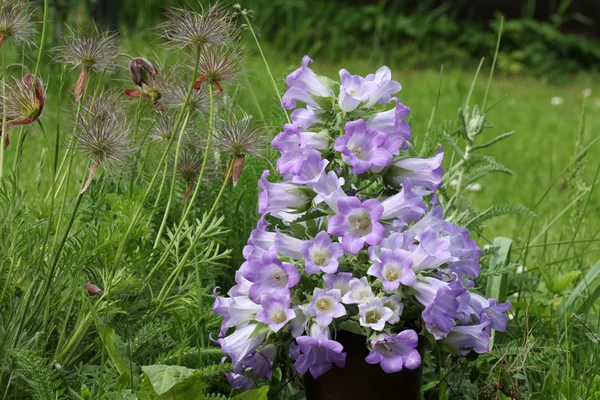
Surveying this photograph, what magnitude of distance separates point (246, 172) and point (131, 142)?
661mm

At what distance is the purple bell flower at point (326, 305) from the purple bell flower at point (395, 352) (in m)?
0.09

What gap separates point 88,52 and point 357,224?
2.39 feet

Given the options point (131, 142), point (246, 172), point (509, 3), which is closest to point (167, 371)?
point (131, 142)

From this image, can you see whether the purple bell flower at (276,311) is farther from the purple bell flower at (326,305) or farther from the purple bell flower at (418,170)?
the purple bell flower at (418,170)

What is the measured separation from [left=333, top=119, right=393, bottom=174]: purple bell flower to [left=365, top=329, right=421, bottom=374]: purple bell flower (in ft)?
1.00

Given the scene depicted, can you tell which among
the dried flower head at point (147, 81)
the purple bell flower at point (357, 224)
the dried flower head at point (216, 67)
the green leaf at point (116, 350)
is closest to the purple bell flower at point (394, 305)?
the purple bell flower at point (357, 224)

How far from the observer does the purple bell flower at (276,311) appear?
4.73 feet

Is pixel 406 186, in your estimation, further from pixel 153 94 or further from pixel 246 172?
pixel 246 172

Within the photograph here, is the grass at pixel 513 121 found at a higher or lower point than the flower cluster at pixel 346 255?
lower

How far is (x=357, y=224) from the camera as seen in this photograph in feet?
4.77

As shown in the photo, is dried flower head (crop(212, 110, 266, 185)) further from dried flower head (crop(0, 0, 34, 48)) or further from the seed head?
dried flower head (crop(0, 0, 34, 48))

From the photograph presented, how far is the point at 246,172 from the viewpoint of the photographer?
7.64 ft

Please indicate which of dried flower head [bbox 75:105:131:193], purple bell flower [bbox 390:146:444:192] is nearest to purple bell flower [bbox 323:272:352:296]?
purple bell flower [bbox 390:146:444:192]

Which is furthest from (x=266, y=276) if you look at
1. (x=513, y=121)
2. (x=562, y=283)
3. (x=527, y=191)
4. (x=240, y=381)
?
(x=513, y=121)
